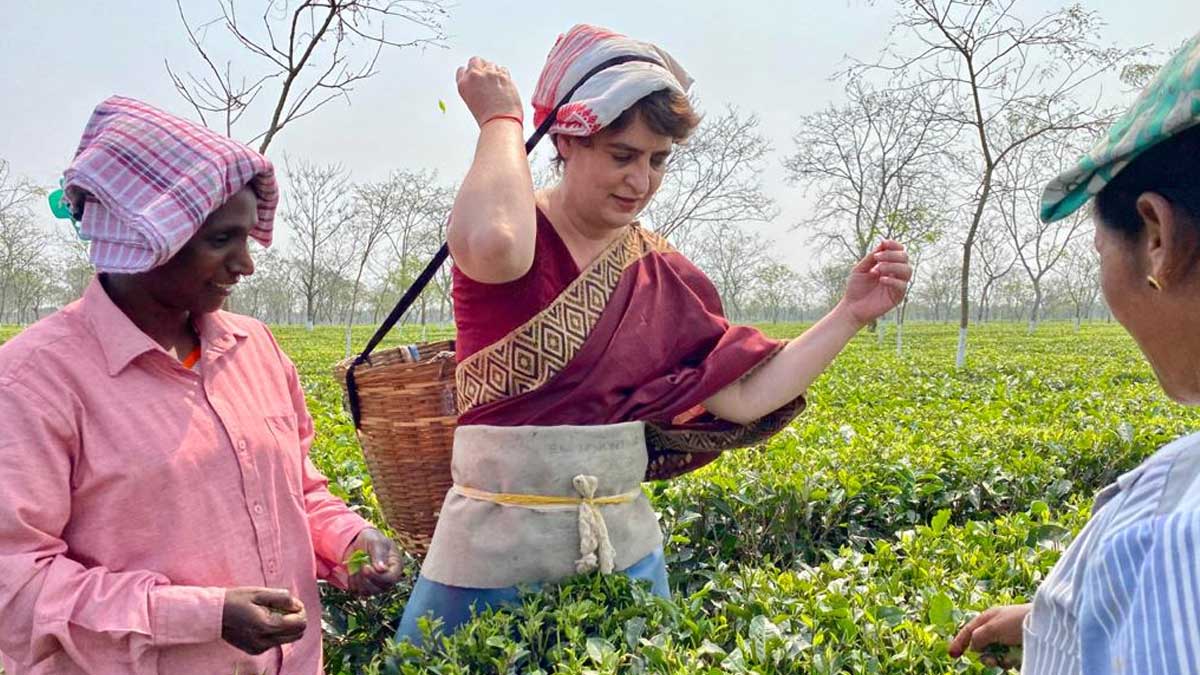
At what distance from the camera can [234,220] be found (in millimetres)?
1467

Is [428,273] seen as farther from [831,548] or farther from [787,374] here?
[831,548]

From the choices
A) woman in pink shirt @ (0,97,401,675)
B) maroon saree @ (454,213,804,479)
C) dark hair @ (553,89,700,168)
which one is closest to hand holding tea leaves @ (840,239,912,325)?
maroon saree @ (454,213,804,479)

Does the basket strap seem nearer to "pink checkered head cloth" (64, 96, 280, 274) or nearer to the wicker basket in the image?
the wicker basket

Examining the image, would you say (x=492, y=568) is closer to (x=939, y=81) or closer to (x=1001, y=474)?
(x=1001, y=474)

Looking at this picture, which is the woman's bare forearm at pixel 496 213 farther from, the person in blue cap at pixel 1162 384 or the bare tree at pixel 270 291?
the bare tree at pixel 270 291

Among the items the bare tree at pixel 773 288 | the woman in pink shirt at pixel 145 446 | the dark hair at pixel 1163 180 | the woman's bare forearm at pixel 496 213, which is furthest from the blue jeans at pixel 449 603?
the bare tree at pixel 773 288

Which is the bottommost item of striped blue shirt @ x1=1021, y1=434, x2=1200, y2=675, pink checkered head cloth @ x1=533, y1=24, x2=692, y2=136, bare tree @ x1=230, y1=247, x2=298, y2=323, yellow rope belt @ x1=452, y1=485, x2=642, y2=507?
yellow rope belt @ x1=452, y1=485, x2=642, y2=507

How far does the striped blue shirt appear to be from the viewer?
62 cm

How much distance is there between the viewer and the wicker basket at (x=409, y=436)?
1975 millimetres

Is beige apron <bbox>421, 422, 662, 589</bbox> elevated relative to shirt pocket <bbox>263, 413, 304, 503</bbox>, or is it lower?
lower

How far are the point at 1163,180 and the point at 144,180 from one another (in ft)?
4.52

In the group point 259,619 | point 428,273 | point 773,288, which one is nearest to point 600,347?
point 428,273

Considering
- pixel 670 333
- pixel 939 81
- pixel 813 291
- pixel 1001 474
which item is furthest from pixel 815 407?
pixel 813 291

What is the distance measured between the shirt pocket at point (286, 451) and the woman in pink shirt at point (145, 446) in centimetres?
2
